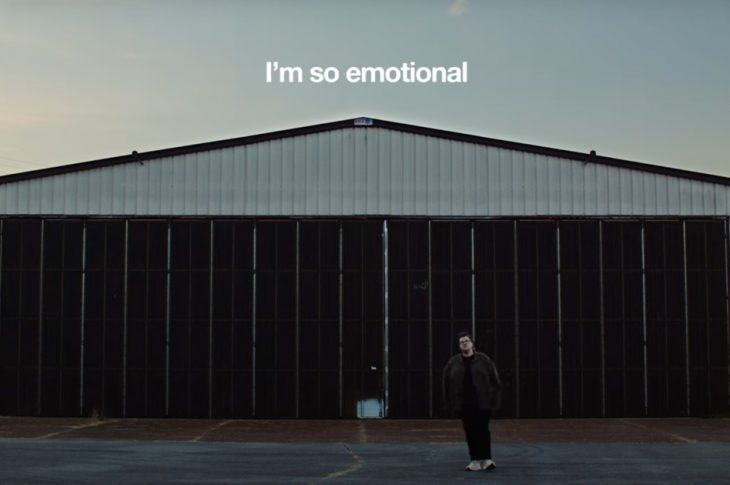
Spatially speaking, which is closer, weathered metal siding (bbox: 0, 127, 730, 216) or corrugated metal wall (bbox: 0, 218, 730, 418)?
corrugated metal wall (bbox: 0, 218, 730, 418)

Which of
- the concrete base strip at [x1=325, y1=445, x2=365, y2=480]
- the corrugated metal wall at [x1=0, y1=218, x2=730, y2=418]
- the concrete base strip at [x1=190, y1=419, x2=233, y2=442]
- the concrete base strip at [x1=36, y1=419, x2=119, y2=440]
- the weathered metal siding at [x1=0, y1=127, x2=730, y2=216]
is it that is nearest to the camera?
the concrete base strip at [x1=325, y1=445, x2=365, y2=480]

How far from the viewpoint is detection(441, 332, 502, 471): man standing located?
543 inches

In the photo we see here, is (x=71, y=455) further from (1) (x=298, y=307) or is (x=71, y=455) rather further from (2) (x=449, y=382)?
(1) (x=298, y=307)

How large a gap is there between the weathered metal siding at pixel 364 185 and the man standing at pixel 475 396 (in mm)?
10038

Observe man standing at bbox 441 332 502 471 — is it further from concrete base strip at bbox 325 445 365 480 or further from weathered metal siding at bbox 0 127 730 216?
weathered metal siding at bbox 0 127 730 216

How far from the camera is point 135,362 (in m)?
24.0

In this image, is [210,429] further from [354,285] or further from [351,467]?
[351,467]

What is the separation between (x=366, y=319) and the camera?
2378 centimetres

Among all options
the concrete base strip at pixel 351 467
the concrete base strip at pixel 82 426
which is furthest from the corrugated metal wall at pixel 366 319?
the concrete base strip at pixel 351 467

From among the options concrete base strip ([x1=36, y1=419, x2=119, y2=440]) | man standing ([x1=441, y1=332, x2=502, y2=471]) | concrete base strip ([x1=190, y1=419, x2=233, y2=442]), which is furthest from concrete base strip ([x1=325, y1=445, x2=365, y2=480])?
concrete base strip ([x1=36, y1=419, x2=119, y2=440])

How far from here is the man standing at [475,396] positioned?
1380 centimetres

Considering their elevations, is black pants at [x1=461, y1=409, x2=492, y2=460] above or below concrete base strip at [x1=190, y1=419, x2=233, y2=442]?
above

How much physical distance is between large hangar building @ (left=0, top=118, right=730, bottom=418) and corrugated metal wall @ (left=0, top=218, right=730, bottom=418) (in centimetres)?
4

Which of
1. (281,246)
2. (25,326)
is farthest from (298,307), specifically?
(25,326)
